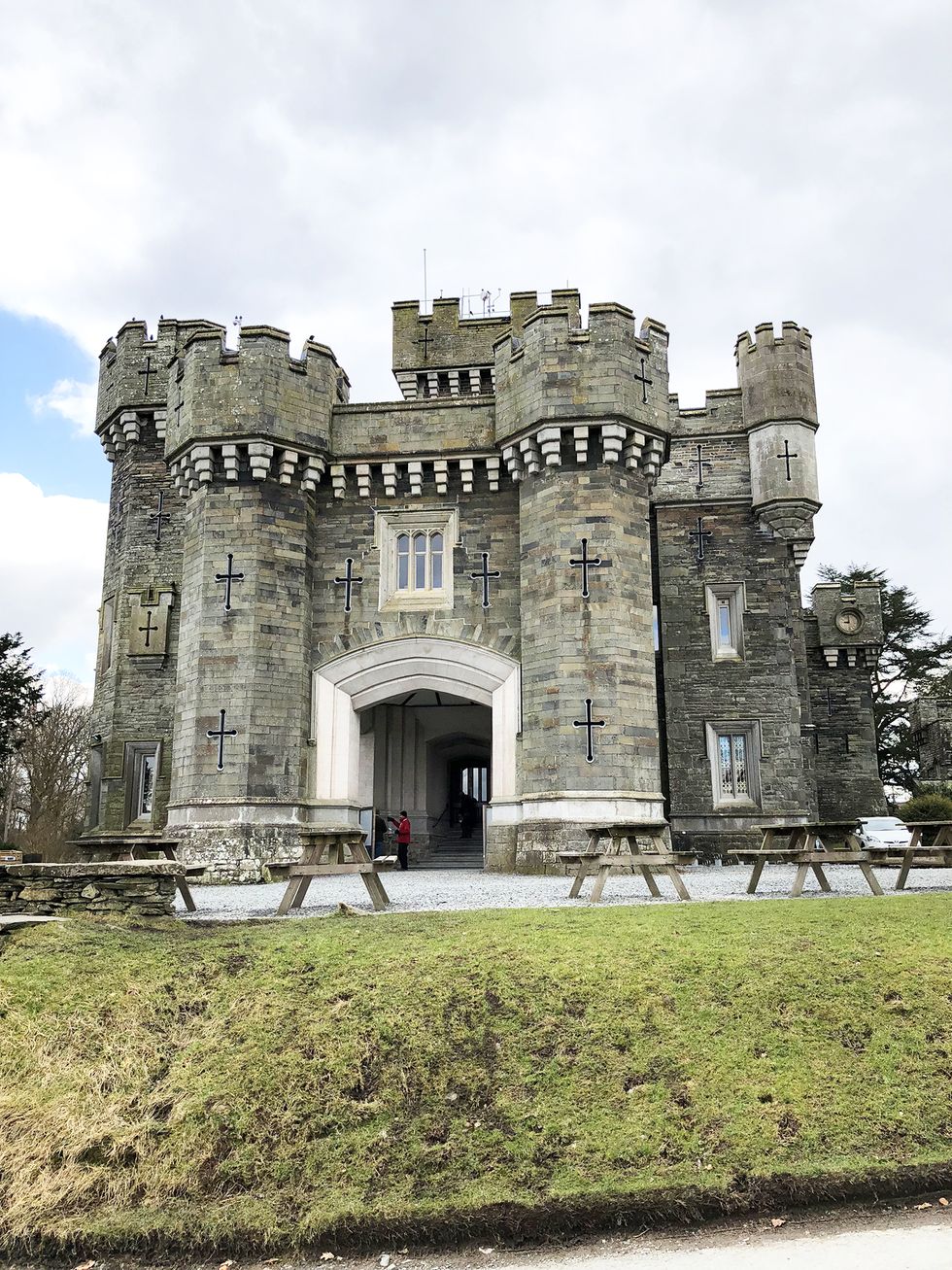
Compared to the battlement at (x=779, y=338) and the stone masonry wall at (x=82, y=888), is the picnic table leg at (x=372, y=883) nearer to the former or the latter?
the stone masonry wall at (x=82, y=888)

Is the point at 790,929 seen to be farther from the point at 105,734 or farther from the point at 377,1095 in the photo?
the point at 105,734

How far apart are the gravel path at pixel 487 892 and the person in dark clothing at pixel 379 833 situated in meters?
3.65

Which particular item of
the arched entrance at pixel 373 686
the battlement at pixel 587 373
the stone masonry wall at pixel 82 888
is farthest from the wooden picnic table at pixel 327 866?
the battlement at pixel 587 373

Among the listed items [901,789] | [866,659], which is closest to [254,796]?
[866,659]

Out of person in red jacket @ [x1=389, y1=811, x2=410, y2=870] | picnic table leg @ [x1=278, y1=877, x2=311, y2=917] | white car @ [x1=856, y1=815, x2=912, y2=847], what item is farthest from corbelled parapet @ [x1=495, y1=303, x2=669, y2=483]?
white car @ [x1=856, y1=815, x2=912, y2=847]

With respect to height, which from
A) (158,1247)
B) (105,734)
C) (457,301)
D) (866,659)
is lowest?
(158,1247)

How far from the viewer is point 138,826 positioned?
2048 cm

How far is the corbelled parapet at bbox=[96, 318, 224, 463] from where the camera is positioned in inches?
865

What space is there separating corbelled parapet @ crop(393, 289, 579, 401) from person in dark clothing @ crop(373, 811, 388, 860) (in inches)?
396

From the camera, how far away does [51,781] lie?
34.3 meters

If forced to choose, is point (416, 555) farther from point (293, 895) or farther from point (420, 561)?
point (293, 895)

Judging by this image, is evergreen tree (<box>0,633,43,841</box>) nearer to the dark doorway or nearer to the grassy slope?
the dark doorway

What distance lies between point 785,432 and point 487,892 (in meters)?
13.7

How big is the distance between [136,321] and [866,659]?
1892 centimetres
